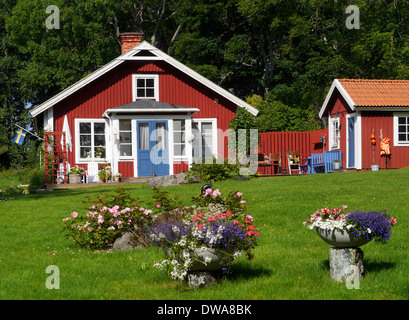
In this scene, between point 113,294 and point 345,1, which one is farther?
point 345,1

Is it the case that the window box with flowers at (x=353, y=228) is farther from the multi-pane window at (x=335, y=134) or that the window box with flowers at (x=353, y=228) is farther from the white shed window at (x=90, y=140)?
the multi-pane window at (x=335, y=134)

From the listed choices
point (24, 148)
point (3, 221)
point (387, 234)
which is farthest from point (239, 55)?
point (387, 234)

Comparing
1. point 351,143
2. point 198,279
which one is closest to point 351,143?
point 351,143

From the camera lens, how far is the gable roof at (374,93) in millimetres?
25438

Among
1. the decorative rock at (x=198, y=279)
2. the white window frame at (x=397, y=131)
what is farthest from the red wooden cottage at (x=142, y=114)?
the decorative rock at (x=198, y=279)

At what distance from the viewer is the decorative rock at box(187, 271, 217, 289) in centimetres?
739

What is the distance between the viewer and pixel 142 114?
2519 centimetres

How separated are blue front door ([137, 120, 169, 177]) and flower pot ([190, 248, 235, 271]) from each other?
18188 mm

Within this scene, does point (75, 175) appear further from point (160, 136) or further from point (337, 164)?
point (337, 164)

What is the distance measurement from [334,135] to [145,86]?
8994 mm

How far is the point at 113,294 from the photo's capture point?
7262 millimetres
